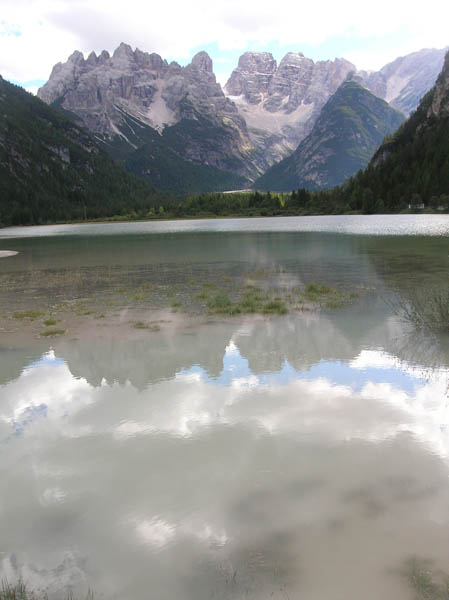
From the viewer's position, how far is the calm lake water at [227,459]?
21.1 feet

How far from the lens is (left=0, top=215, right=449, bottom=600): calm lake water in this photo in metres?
6.45

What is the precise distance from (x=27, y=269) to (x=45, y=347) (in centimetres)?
3413

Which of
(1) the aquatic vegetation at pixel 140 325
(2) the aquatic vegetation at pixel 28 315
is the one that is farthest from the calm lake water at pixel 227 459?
(2) the aquatic vegetation at pixel 28 315

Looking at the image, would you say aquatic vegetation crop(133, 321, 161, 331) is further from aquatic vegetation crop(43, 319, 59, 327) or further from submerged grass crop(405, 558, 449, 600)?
submerged grass crop(405, 558, 449, 600)

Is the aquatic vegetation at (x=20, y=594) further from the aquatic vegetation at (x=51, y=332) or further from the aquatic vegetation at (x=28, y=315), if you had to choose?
the aquatic vegetation at (x=28, y=315)

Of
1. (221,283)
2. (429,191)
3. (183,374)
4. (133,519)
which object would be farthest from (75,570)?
(429,191)

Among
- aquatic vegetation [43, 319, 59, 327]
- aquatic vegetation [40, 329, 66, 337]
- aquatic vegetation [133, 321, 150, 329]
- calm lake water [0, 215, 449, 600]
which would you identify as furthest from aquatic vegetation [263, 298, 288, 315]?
aquatic vegetation [43, 319, 59, 327]

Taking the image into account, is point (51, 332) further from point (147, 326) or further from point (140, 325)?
point (147, 326)

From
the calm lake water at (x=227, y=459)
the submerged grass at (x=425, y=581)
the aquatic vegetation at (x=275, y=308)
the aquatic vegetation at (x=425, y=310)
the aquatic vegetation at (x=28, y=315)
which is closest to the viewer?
the submerged grass at (x=425, y=581)

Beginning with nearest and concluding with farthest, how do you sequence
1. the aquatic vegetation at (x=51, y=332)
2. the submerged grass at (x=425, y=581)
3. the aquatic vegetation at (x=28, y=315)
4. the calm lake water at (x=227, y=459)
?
1. the submerged grass at (x=425, y=581)
2. the calm lake water at (x=227, y=459)
3. the aquatic vegetation at (x=51, y=332)
4. the aquatic vegetation at (x=28, y=315)

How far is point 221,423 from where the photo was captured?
11.1 meters

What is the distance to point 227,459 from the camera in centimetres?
942

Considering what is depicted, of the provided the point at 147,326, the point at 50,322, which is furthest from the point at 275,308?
the point at 50,322

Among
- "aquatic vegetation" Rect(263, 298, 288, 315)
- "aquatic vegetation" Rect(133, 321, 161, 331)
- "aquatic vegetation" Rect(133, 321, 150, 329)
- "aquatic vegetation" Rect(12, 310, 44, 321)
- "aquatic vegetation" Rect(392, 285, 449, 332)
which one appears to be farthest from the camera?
"aquatic vegetation" Rect(12, 310, 44, 321)
